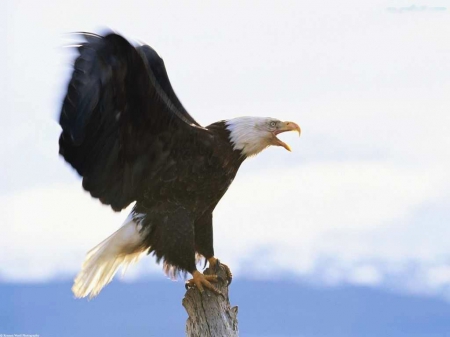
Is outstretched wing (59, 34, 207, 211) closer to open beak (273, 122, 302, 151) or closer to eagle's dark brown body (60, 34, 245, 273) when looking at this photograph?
eagle's dark brown body (60, 34, 245, 273)

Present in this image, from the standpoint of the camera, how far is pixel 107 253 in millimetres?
7082

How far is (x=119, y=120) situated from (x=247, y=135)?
31.8 inches

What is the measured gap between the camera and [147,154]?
Answer: 6.84 meters

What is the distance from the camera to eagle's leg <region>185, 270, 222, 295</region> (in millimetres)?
6676

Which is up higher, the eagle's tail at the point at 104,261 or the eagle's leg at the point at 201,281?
the eagle's tail at the point at 104,261

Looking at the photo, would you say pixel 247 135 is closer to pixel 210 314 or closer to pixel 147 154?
pixel 147 154

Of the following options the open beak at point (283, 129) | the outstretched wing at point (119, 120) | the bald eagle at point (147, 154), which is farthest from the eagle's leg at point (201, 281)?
the open beak at point (283, 129)

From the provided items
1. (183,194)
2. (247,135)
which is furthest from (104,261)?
(247,135)

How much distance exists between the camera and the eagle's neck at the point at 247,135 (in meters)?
6.96

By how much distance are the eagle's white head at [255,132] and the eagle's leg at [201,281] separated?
0.80 meters

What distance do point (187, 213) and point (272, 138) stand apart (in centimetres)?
73

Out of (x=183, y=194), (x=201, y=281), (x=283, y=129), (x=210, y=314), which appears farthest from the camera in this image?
(x=283, y=129)

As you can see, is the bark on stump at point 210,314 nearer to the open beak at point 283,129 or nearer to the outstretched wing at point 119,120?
the outstretched wing at point 119,120

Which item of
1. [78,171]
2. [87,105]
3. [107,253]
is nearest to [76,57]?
[87,105]
